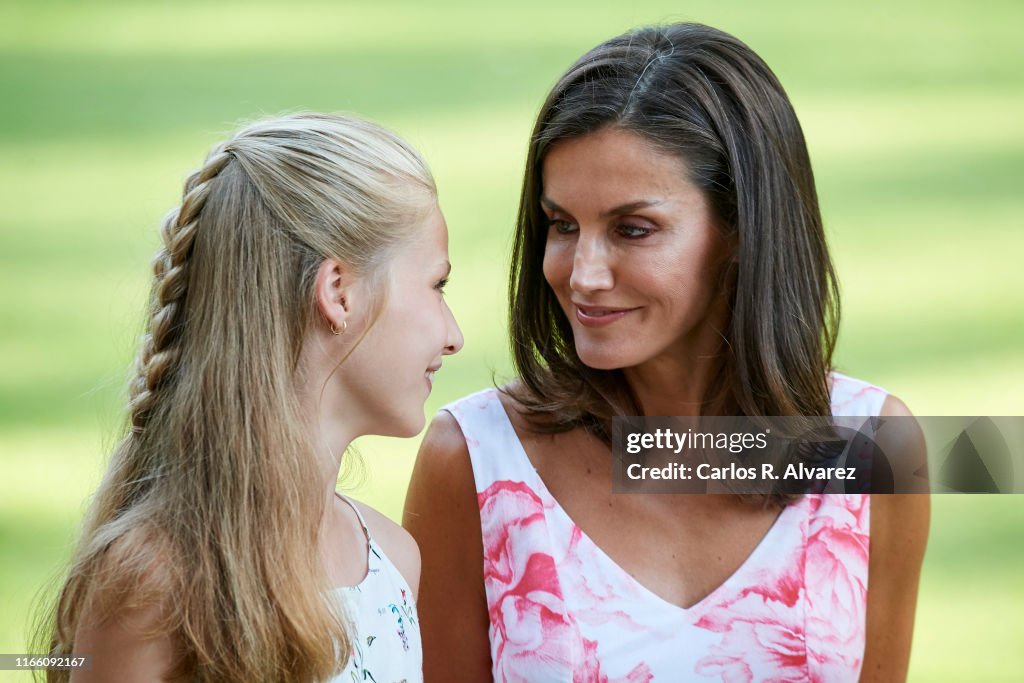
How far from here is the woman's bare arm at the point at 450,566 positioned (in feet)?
4.83

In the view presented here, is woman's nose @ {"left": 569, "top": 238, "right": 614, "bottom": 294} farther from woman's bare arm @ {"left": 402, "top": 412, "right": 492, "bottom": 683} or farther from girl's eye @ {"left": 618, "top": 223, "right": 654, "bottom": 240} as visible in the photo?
woman's bare arm @ {"left": 402, "top": 412, "right": 492, "bottom": 683}

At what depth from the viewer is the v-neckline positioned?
1.37 m

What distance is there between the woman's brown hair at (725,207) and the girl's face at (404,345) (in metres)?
0.25

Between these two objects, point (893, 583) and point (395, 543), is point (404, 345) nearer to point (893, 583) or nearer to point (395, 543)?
point (395, 543)

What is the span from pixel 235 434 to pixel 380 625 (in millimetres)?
263

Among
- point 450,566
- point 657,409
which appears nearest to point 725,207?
point 657,409

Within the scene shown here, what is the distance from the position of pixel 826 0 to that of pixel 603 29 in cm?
55

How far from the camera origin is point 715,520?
4.72 feet

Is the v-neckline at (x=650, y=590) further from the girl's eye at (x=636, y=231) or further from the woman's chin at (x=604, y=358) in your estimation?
the girl's eye at (x=636, y=231)

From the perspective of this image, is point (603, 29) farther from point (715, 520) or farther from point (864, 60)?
point (715, 520)

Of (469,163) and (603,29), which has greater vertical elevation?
(603,29)

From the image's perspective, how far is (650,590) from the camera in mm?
1395

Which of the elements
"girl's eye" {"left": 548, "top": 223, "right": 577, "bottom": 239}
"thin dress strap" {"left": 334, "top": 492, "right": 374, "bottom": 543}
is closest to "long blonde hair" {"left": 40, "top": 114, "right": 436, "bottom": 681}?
"thin dress strap" {"left": 334, "top": 492, "right": 374, "bottom": 543}

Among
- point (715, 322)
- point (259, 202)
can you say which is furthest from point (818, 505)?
point (259, 202)
